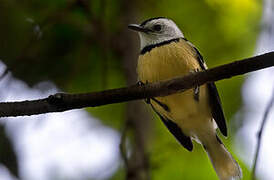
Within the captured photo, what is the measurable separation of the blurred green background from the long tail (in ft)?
1.63

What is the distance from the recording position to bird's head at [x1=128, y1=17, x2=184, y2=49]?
3975mm

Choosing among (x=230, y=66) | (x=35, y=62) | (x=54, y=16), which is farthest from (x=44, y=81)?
(x=230, y=66)

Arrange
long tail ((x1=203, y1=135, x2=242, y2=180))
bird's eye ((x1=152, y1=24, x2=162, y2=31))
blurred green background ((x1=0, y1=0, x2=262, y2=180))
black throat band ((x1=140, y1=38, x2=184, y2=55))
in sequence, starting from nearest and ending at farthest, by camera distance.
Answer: black throat band ((x1=140, y1=38, x2=184, y2=55)), long tail ((x1=203, y1=135, x2=242, y2=180)), bird's eye ((x1=152, y1=24, x2=162, y2=31)), blurred green background ((x1=0, y1=0, x2=262, y2=180))

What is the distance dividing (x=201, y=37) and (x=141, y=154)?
5.13ft

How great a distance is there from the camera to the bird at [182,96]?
3.49 metres

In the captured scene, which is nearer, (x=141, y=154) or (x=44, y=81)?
(x=141, y=154)

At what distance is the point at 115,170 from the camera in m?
4.70

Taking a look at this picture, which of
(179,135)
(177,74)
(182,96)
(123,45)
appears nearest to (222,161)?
(179,135)

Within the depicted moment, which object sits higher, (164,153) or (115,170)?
(164,153)

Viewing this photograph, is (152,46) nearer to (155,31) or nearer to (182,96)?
(155,31)

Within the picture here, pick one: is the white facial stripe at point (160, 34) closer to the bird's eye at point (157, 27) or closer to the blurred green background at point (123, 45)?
the bird's eye at point (157, 27)

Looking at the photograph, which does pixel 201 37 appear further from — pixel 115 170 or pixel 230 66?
pixel 230 66

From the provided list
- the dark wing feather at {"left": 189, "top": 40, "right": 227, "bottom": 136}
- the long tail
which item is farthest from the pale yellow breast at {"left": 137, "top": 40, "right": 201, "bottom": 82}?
the long tail

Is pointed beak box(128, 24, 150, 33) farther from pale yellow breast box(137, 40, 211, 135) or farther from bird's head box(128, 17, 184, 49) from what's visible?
pale yellow breast box(137, 40, 211, 135)
